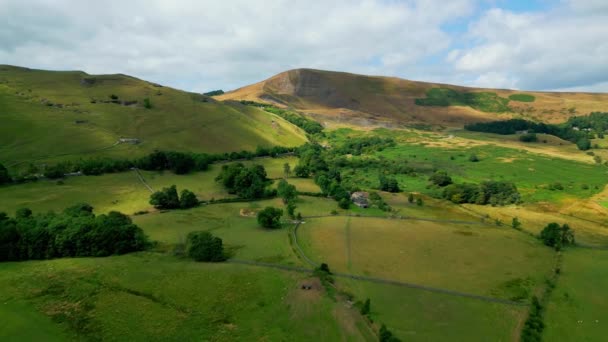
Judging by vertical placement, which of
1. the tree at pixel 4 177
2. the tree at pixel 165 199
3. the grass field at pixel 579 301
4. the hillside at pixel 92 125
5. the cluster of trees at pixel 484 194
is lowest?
the grass field at pixel 579 301

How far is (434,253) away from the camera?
7075 cm

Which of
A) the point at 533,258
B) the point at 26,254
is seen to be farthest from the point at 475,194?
the point at 26,254

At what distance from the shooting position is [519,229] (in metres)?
85.8

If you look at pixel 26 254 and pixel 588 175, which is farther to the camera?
pixel 588 175

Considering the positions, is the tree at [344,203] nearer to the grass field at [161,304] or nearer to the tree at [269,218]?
the tree at [269,218]

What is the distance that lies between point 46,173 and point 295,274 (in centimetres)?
8816

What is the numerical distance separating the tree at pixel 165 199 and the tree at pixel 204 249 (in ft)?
106

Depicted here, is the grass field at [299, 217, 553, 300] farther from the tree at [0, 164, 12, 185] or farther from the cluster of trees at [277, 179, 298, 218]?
the tree at [0, 164, 12, 185]

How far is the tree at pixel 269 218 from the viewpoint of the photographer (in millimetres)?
82188

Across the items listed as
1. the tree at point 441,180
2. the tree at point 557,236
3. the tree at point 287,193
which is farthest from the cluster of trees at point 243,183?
the tree at point 557,236

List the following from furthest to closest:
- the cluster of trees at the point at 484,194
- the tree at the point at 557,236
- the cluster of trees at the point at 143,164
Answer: the cluster of trees at the point at 143,164 → the cluster of trees at the point at 484,194 → the tree at the point at 557,236

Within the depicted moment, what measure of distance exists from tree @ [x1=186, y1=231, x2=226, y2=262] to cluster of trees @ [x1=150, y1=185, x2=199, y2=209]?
32.3 metres

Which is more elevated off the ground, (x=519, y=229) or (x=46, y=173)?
(x=46, y=173)

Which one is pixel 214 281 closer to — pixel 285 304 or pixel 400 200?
pixel 285 304
